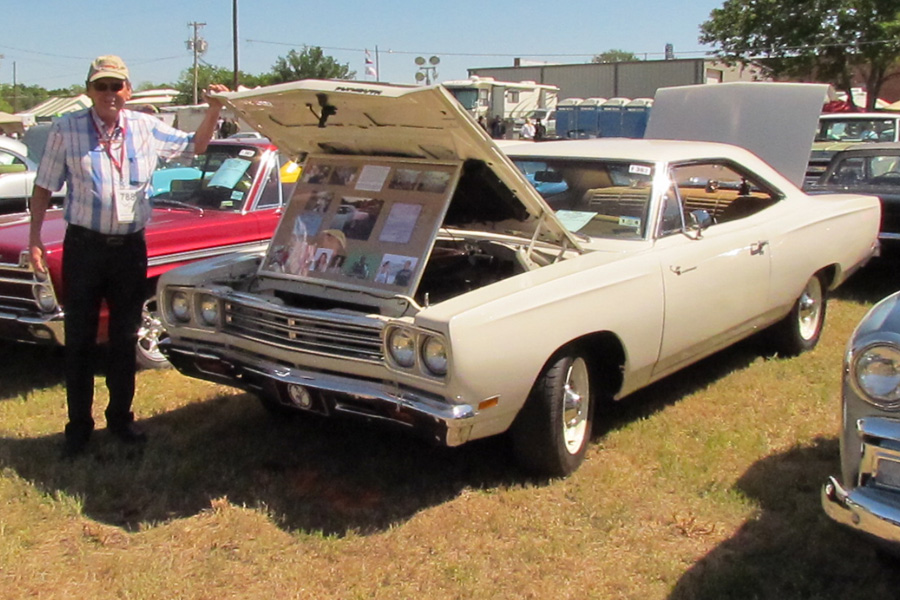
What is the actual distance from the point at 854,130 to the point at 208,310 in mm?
11902

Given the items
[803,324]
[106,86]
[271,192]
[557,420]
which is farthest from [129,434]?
[803,324]

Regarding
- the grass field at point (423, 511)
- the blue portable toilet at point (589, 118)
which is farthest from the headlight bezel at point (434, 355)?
the blue portable toilet at point (589, 118)

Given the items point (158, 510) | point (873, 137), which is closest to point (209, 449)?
point (158, 510)

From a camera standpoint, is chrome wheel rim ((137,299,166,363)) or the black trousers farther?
chrome wheel rim ((137,299,166,363))

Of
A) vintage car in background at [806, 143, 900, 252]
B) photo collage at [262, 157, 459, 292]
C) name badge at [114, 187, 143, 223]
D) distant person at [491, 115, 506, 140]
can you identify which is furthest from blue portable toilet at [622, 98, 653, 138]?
name badge at [114, 187, 143, 223]

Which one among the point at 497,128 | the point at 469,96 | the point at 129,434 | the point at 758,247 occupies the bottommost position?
the point at 129,434

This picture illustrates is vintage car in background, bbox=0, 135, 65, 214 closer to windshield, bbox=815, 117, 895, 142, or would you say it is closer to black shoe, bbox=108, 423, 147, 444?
black shoe, bbox=108, 423, 147, 444

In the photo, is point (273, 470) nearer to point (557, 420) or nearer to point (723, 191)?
point (557, 420)

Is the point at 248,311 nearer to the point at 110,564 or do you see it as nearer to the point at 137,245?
the point at 137,245

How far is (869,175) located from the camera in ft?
27.9

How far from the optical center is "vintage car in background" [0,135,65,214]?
8672mm

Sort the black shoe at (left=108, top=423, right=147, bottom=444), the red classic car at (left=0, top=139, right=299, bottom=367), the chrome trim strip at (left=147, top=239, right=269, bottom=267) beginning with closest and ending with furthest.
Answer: the black shoe at (left=108, top=423, right=147, bottom=444) < the red classic car at (left=0, top=139, right=299, bottom=367) < the chrome trim strip at (left=147, top=239, right=269, bottom=267)

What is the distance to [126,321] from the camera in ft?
14.5

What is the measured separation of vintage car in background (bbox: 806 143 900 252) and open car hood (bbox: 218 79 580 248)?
15.8ft
